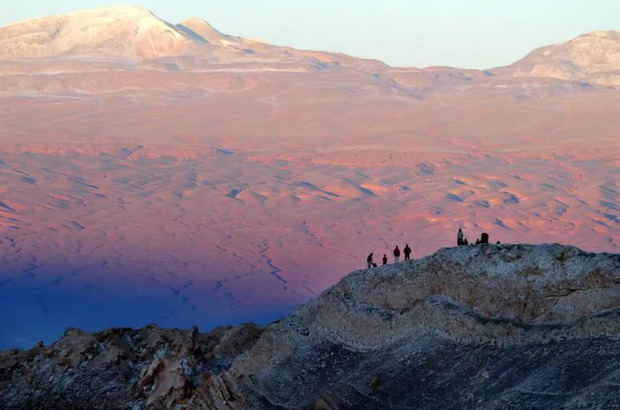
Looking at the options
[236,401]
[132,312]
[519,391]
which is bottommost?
[132,312]

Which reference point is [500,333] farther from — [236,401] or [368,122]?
[368,122]

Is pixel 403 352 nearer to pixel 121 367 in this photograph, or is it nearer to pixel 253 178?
pixel 121 367

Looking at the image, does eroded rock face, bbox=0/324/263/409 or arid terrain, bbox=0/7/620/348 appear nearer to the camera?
eroded rock face, bbox=0/324/263/409

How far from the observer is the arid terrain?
256 ft

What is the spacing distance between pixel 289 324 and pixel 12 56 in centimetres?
18702

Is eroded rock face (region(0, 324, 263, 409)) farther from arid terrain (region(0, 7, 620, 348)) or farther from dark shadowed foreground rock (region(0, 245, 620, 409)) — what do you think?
arid terrain (region(0, 7, 620, 348))

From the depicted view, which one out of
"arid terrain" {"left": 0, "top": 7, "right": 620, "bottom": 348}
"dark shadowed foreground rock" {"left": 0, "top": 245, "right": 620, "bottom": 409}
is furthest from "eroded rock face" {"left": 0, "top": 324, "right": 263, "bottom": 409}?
"arid terrain" {"left": 0, "top": 7, "right": 620, "bottom": 348}

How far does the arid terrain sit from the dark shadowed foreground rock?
160 ft

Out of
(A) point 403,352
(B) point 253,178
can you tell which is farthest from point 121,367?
(B) point 253,178

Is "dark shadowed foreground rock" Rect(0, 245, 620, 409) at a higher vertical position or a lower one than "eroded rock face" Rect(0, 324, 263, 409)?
higher

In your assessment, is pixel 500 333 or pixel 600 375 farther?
pixel 500 333

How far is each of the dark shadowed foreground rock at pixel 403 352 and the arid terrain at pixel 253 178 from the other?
48.8 meters

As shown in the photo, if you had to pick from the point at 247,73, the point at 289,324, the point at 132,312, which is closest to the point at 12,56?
the point at 247,73

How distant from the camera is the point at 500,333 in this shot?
16625mm
